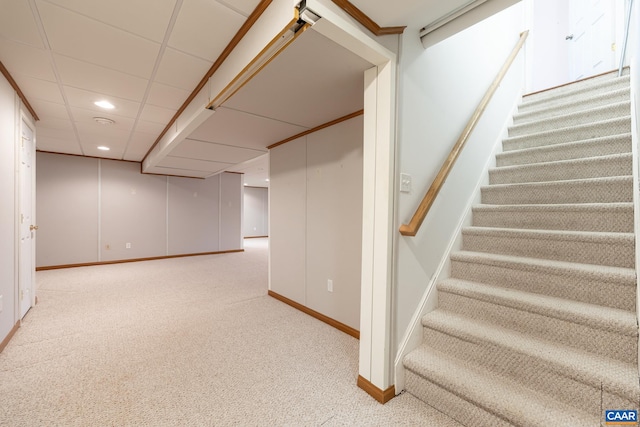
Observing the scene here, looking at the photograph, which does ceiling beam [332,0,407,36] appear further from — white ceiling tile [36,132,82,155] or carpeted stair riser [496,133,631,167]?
white ceiling tile [36,132,82,155]

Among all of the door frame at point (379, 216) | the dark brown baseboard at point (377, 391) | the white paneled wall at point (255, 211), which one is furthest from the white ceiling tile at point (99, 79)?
the white paneled wall at point (255, 211)

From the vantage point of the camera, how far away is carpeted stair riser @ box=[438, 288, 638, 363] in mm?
1294

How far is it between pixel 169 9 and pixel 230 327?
2610 mm

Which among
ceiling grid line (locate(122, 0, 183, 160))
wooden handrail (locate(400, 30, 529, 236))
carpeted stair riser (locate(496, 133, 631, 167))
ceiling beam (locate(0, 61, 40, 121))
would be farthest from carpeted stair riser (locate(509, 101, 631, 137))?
ceiling beam (locate(0, 61, 40, 121))

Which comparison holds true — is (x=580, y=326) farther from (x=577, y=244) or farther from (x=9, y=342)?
(x=9, y=342)

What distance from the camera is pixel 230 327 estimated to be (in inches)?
106

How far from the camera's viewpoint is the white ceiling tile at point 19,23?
4.89ft

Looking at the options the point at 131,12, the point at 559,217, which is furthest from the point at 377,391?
the point at 131,12

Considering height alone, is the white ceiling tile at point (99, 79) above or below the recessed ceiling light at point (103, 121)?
above

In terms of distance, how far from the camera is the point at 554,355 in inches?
53.4

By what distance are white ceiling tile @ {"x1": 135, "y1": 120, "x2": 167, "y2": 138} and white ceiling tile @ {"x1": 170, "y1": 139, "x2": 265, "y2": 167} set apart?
1.06 feet

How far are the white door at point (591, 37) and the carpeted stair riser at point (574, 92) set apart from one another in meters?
0.87

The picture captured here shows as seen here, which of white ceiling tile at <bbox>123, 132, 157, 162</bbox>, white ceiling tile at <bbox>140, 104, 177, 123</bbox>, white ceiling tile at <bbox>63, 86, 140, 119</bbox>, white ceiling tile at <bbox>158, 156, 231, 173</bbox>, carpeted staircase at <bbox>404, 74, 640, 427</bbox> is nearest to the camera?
carpeted staircase at <bbox>404, 74, 640, 427</bbox>

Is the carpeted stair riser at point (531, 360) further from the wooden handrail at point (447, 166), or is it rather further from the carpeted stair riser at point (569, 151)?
the carpeted stair riser at point (569, 151)
